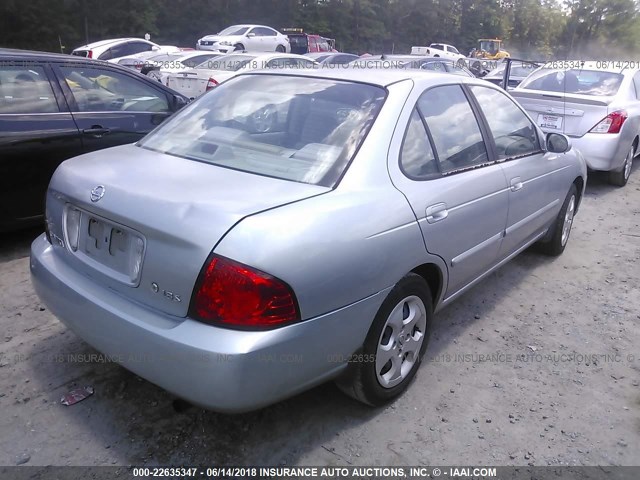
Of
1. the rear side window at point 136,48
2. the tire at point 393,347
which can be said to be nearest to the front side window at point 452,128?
the tire at point 393,347

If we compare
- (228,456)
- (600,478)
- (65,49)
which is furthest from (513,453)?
(65,49)

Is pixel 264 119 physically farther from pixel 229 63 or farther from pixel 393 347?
pixel 229 63

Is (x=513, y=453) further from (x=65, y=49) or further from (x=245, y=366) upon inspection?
(x=65, y=49)

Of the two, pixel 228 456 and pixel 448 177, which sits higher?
pixel 448 177

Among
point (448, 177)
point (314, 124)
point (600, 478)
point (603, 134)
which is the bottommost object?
point (600, 478)

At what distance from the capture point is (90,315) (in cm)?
231

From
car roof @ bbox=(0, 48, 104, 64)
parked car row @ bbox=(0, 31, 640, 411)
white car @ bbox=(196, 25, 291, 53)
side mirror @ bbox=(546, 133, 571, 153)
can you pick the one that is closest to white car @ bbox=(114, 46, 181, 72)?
white car @ bbox=(196, 25, 291, 53)

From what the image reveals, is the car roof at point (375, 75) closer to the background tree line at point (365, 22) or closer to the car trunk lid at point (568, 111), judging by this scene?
the car trunk lid at point (568, 111)

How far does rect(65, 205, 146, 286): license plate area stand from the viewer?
7.13 ft

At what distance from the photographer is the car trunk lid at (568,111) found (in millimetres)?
6738

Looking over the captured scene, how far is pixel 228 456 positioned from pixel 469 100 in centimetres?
243

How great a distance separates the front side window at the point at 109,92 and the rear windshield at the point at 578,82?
526cm

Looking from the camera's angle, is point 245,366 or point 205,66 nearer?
point 245,366

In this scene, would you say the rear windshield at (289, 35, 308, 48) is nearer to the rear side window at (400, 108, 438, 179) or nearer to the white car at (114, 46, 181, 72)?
the white car at (114, 46, 181, 72)
